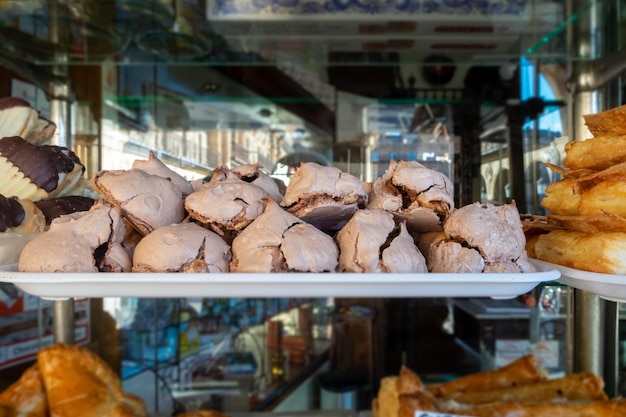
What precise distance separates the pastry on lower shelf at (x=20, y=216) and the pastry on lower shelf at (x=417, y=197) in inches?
20.8

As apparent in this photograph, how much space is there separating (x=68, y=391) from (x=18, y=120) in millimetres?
536

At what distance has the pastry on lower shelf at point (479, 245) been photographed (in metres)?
0.72

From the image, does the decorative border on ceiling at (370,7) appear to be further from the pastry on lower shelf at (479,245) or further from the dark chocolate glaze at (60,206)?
the pastry on lower shelf at (479,245)

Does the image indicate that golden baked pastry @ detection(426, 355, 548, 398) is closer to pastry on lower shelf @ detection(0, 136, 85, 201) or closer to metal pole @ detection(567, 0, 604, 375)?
metal pole @ detection(567, 0, 604, 375)

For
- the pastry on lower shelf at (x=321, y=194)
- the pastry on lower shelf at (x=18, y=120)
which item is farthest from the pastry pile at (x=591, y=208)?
the pastry on lower shelf at (x=18, y=120)

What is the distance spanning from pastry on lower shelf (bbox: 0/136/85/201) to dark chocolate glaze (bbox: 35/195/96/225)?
16mm

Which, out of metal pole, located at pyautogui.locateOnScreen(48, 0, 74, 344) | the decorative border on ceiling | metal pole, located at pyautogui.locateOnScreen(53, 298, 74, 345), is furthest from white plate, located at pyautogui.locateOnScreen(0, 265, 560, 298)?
the decorative border on ceiling

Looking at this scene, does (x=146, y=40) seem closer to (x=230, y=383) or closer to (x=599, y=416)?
(x=230, y=383)

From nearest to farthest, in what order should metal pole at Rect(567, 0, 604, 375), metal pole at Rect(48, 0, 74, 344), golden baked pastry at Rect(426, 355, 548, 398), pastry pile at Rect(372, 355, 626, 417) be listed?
pastry pile at Rect(372, 355, 626, 417) → golden baked pastry at Rect(426, 355, 548, 398) → metal pole at Rect(567, 0, 604, 375) → metal pole at Rect(48, 0, 74, 344)

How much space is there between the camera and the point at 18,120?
1.03 m

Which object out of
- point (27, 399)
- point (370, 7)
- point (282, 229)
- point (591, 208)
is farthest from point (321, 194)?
point (370, 7)

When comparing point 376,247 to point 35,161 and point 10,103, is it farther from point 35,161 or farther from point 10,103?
point 10,103

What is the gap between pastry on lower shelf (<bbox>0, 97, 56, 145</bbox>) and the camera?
1.01 m

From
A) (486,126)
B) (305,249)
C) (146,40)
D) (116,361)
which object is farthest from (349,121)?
(305,249)
